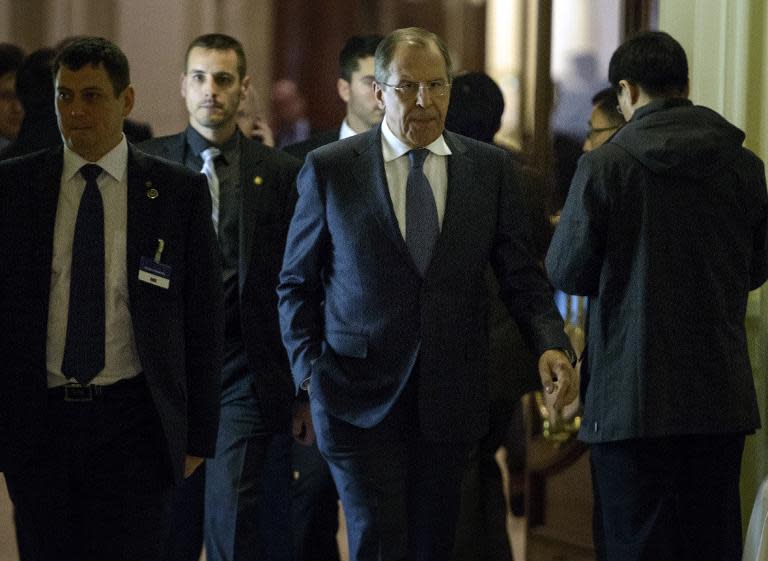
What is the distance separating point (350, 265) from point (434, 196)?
27cm

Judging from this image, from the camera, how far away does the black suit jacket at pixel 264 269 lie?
4.47 meters

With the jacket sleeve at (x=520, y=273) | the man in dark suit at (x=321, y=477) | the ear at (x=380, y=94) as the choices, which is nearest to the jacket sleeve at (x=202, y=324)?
the ear at (x=380, y=94)

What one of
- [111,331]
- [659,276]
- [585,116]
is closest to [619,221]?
[659,276]

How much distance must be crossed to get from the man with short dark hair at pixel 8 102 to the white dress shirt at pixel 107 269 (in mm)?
2538

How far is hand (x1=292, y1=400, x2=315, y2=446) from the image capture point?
4.60 meters

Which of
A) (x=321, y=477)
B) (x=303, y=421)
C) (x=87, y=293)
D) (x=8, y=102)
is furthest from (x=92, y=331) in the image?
(x=8, y=102)

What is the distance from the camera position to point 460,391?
Answer: 3.70m

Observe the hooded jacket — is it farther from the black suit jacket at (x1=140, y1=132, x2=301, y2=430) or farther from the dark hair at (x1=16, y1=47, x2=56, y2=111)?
the dark hair at (x1=16, y1=47, x2=56, y2=111)

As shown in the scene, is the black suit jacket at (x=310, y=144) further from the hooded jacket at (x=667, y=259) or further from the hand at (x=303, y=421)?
the hooded jacket at (x=667, y=259)

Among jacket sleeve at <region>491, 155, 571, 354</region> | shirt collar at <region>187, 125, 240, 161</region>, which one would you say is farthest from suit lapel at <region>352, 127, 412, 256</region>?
shirt collar at <region>187, 125, 240, 161</region>

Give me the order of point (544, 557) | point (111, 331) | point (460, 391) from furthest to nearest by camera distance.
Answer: point (544, 557) → point (460, 391) → point (111, 331)

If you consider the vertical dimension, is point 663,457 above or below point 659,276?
below

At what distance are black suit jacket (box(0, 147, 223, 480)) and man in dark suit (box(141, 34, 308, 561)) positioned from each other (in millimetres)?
907

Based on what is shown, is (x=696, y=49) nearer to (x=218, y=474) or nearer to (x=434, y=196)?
(x=434, y=196)
